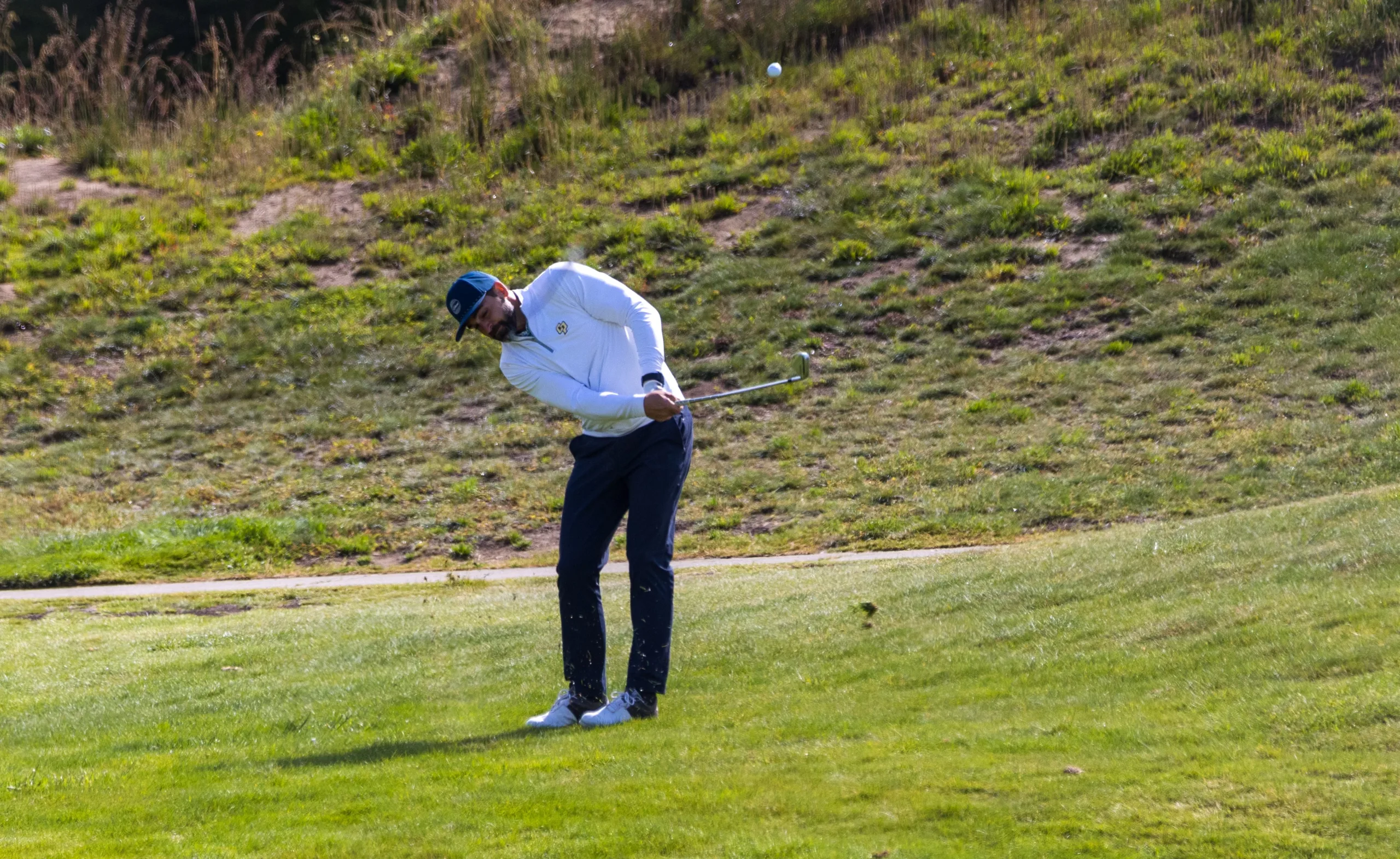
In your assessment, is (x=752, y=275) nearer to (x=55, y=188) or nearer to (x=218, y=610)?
(x=218, y=610)

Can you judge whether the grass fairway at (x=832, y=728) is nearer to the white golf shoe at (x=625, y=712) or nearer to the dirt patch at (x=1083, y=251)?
the white golf shoe at (x=625, y=712)

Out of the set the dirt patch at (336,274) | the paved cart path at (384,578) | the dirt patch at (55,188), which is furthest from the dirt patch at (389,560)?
the dirt patch at (55,188)

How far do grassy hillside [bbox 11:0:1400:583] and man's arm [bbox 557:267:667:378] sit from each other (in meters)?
8.27

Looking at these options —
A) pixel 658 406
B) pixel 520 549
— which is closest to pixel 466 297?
pixel 658 406

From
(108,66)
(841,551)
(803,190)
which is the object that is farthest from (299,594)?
(108,66)

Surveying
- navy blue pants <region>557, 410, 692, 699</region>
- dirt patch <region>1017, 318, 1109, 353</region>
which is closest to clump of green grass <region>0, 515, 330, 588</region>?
dirt patch <region>1017, 318, 1109, 353</region>

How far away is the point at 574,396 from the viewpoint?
636cm

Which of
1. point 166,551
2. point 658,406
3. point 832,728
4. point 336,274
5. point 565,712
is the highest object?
point 658,406

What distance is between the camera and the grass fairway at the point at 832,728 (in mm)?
4570

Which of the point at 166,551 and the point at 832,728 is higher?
the point at 832,728

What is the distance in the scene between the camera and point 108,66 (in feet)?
90.7

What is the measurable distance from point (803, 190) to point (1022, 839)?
772 inches

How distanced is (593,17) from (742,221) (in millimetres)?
7891

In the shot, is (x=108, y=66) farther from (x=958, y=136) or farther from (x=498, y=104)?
(x=958, y=136)
